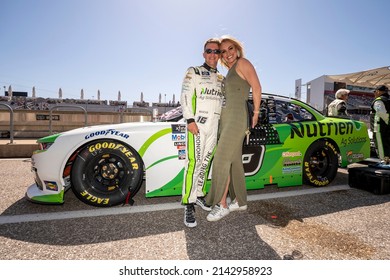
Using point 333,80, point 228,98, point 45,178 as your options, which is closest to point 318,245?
point 228,98

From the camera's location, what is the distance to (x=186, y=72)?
2.40 m

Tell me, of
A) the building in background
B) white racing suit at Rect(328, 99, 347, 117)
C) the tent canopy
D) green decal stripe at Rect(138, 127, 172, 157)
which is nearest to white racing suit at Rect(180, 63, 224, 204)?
green decal stripe at Rect(138, 127, 172, 157)

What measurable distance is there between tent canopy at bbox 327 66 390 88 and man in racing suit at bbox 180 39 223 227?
1364 inches

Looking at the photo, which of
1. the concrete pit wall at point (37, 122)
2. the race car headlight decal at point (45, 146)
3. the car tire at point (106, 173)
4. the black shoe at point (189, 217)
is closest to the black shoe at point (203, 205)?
the black shoe at point (189, 217)

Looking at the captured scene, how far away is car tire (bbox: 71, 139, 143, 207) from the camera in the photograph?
254cm

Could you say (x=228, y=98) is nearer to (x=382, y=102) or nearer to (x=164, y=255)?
(x=164, y=255)

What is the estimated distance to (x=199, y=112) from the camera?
7.84ft

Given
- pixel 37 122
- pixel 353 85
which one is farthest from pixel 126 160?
pixel 353 85

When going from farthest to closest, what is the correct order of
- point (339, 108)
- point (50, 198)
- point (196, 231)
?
1. point (339, 108)
2. point (50, 198)
3. point (196, 231)

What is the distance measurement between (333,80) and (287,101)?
41.9m

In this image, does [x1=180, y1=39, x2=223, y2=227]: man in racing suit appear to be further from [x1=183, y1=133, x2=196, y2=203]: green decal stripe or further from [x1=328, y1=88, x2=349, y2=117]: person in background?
[x1=328, y1=88, x2=349, y2=117]: person in background

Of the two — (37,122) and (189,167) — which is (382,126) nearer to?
(189,167)

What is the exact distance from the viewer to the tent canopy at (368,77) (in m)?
29.8

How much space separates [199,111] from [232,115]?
0.33 m
